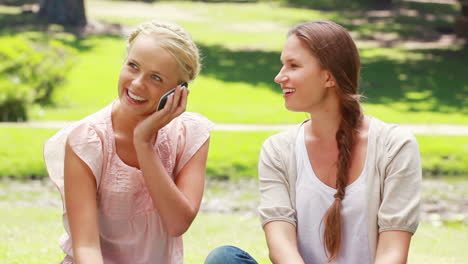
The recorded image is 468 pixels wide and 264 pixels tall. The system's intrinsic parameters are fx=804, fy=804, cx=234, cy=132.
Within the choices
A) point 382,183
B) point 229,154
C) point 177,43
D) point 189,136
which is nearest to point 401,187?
point 382,183

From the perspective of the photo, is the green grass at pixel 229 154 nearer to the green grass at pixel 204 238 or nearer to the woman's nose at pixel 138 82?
the green grass at pixel 204 238

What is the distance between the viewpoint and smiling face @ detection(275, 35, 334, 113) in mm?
3287

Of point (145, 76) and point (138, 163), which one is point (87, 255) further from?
point (145, 76)

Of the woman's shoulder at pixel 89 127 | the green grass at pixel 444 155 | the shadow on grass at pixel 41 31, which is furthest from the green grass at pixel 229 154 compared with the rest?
the shadow on grass at pixel 41 31

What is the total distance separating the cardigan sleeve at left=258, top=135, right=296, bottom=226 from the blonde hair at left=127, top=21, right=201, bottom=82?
0.49 m

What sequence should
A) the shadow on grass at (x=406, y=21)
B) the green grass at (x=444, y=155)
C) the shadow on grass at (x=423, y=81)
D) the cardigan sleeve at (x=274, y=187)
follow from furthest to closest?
the shadow on grass at (x=406, y=21), the shadow on grass at (x=423, y=81), the green grass at (x=444, y=155), the cardigan sleeve at (x=274, y=187)

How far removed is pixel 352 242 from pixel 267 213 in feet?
1.22

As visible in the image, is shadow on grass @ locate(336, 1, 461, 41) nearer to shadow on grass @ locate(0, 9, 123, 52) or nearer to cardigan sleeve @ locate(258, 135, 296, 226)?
shadow on grass @ locate(0, 9, 123, 52)

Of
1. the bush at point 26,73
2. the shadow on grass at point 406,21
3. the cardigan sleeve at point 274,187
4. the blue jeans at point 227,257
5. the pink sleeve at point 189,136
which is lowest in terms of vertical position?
the shadow on grass at point 406,21

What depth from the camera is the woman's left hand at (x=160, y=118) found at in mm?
3111

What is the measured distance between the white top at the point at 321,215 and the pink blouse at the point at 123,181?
460mm

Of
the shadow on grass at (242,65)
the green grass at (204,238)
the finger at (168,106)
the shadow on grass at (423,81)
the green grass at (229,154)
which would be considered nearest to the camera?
the finger at (168,106)

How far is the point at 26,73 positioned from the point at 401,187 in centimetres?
1081

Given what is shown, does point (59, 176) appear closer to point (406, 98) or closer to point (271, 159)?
point (271, 159)
